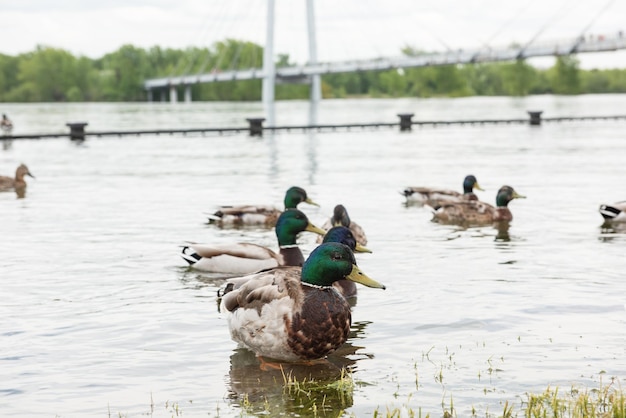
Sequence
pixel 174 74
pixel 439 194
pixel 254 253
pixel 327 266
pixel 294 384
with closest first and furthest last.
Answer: pixel 294 384 → pixel 327 266 → pixel 254 253 → pixel 439 194 → pixel 174 74

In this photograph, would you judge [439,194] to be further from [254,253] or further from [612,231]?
[254,253]

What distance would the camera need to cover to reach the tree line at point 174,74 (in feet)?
→ 527

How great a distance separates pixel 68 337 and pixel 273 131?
42061 millimetres

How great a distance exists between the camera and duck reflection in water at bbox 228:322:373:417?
→ 6859 mm

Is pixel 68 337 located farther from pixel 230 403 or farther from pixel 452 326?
pixel 452 326

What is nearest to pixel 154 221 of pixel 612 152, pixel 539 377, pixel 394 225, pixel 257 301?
pixel 394 225

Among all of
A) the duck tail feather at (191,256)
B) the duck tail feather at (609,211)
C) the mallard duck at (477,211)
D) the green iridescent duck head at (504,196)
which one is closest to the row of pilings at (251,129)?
the mallard duck at (477,211)

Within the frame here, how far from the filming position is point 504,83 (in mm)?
184125

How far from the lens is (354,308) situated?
A: 9.88 meters

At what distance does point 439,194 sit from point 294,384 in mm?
11419

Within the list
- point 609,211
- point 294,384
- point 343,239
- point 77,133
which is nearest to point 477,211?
point 609,211

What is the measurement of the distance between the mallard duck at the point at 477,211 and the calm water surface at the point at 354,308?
359 millimetres

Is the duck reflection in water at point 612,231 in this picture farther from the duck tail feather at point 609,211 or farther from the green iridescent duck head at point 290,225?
the green iridescent duck head at point 290,225

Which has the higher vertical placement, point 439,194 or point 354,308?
point 439,194
